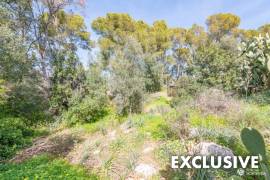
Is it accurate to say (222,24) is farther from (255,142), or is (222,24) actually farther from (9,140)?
(255,142)

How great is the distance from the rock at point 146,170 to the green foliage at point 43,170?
93 cm

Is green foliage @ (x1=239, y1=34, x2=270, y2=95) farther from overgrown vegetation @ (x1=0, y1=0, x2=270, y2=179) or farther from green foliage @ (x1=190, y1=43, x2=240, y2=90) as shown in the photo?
green foliage @ (x1=190, y1=43, x2=240, y2=90)

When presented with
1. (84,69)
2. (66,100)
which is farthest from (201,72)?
(66,100)

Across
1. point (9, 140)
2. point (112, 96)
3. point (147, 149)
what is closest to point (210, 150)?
point (147, 149)

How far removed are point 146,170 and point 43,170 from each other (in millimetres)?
2283

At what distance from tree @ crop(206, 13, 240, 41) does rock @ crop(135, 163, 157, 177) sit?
845 inches

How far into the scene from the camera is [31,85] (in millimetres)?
11680

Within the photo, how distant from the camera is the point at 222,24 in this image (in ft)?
76.4

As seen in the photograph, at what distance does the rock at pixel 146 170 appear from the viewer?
4741 millimetres

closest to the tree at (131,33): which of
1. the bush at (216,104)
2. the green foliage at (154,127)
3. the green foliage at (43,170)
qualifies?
the bush at (216,104)

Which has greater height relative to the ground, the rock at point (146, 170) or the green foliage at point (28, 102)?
the green foliage at point (28, 102)

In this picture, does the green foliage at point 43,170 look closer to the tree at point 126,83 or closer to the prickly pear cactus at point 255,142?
the prickly pear cactus at point 255,142

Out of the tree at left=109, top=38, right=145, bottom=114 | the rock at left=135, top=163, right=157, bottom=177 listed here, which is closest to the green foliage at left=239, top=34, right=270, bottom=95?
the tree at left=109, top=38, right=145, bottom=114

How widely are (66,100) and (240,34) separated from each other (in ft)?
62.5
